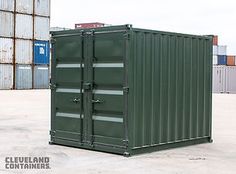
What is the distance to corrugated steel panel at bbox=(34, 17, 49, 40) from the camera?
4547 cm

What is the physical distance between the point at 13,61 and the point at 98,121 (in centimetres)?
3545

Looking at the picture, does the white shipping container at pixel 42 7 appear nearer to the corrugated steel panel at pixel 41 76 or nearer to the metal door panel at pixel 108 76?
the corrugated steel panel at pixel 41 76

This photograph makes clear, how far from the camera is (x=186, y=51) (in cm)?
1024

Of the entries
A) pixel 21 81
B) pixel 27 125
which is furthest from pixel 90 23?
pixel 27 125

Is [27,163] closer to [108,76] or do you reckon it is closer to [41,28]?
[108,76]

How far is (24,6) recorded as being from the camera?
44250mm

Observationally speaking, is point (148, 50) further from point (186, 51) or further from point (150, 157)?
point (150, 157)

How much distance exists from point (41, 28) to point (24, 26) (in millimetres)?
2037

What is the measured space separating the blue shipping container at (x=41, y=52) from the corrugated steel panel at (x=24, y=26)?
1177 millimetres

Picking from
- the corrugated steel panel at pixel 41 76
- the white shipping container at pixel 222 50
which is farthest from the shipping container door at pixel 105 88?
the white shipping container at pixel 222 50

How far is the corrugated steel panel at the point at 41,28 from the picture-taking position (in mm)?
45469

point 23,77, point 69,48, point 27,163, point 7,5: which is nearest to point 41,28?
point 7,5

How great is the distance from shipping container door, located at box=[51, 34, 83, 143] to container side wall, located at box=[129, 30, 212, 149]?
1370 millimetres

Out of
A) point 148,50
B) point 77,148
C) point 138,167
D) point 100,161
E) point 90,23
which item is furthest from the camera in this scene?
point 90,23
